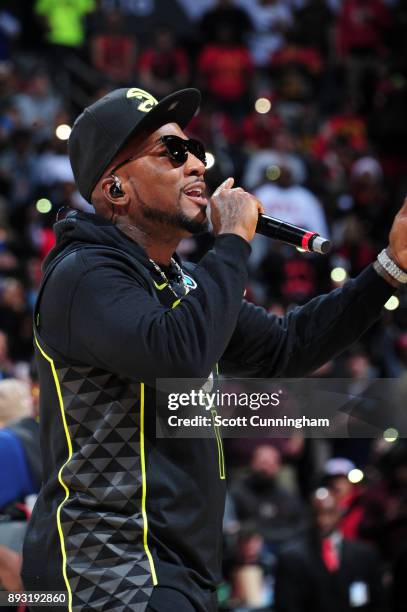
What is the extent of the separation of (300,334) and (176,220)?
1.94ft

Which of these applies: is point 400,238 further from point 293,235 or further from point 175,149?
point 175,149

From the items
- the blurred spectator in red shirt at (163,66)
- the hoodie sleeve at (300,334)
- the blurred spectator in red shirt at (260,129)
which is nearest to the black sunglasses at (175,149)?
the hoodie sleeve at (300,334)

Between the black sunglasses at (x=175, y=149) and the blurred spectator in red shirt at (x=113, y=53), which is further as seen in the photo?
the blurred spectator in red shirt at (x=113, y=53)

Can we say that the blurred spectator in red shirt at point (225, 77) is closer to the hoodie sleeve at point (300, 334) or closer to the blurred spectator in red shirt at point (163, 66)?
the blurred spectator in red shirt at point (163, 66)

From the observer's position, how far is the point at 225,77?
1376 cm

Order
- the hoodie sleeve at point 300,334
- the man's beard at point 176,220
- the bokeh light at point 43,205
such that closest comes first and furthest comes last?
the man's beard at point 176,220, the hoodie sleeve at point 300,334, the bokeh light at point 43,205

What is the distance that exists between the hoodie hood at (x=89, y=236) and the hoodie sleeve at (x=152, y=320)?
120mm

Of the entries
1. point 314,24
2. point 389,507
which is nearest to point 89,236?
point 389,507

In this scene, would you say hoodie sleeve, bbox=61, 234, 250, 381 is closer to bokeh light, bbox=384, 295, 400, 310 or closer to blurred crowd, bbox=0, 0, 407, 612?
bokeh light, bbox=384, 295, 400, 310

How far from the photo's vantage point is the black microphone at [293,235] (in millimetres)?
2912

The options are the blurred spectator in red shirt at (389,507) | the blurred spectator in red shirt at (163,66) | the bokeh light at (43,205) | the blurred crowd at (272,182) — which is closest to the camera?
the blurred crowd at (272,182)

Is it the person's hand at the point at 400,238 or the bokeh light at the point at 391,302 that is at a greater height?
the person's hand at the point at 400,238

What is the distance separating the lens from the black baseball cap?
3043mm

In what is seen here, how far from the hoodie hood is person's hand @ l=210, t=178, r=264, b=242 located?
236mm
